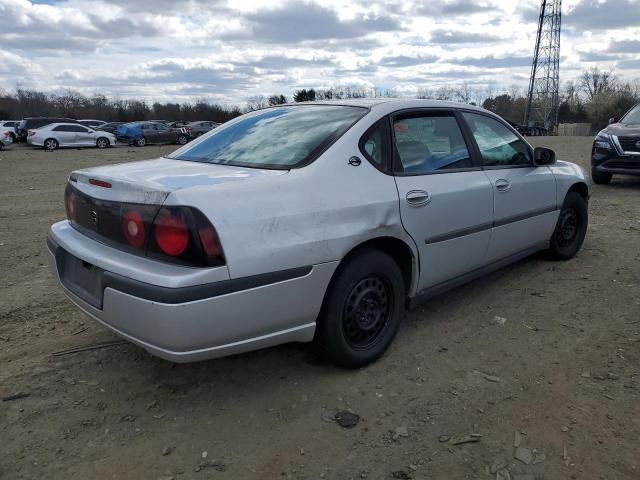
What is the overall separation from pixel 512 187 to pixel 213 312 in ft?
8.98

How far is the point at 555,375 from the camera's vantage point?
3.08 m

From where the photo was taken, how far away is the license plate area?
2.64 m

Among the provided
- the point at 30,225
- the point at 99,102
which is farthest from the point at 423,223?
the point at 99,102

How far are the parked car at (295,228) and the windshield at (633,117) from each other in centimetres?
728

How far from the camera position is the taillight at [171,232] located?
2.35 metres

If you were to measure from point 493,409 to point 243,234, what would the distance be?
63.9 inches

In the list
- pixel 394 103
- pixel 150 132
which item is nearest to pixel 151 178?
pixel 394 103

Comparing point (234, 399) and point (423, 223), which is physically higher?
point (423, 223)

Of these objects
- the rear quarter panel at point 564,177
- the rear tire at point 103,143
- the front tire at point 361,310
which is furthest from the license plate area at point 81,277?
the rear tire at point 103,143

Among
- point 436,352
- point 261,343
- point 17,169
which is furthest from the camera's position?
point 17,169

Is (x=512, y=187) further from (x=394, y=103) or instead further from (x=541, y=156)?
(x=394, y=103)

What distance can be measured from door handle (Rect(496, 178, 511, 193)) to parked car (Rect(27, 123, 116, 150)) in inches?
1015

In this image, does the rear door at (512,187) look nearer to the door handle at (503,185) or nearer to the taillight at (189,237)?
the door handle at (503,185)

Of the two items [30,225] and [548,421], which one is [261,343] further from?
[30,225]
